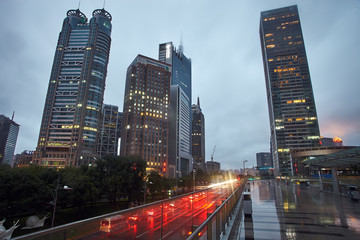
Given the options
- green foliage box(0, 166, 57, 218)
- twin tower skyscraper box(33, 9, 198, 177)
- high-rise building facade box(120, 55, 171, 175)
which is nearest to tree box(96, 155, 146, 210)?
green foliage box(0, 166, 57, 218)

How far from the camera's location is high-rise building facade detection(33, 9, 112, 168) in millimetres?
125500

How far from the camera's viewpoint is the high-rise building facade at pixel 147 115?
134 meters

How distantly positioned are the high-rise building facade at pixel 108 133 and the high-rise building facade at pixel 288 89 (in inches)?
5907

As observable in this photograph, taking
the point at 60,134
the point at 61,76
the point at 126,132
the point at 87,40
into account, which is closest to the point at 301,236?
the point at 126,132

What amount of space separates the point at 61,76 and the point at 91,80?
2436cm

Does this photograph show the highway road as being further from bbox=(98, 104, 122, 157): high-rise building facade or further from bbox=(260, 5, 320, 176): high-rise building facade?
bbox=(98, 104, 122, 157): high-rise building facade

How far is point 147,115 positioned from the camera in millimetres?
141375

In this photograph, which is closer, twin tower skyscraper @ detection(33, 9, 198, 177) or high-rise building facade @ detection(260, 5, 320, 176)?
twin tower skyscraper @ detection(33, 9, 198, 177)

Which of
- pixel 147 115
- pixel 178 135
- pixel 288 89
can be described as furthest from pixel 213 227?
pixel 178 135

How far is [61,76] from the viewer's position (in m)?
142

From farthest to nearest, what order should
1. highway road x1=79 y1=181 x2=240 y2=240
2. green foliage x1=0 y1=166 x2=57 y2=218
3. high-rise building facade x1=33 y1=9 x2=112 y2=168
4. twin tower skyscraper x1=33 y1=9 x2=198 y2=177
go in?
1. twin tower skyscraper x1=33 y1=9 x2=198 y2=177
2. high-rise building facade x1=33 y1=9 x2=112 y2=168
3. green foliage x1=0 y1=166 x2=57 y2=218
4. highway road x1=79 y1=181 x2=240 y2=240

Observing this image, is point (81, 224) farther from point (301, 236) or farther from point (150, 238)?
point (301, 236)

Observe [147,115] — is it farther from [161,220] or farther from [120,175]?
[161,220]

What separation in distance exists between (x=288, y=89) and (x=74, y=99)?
165 meters
